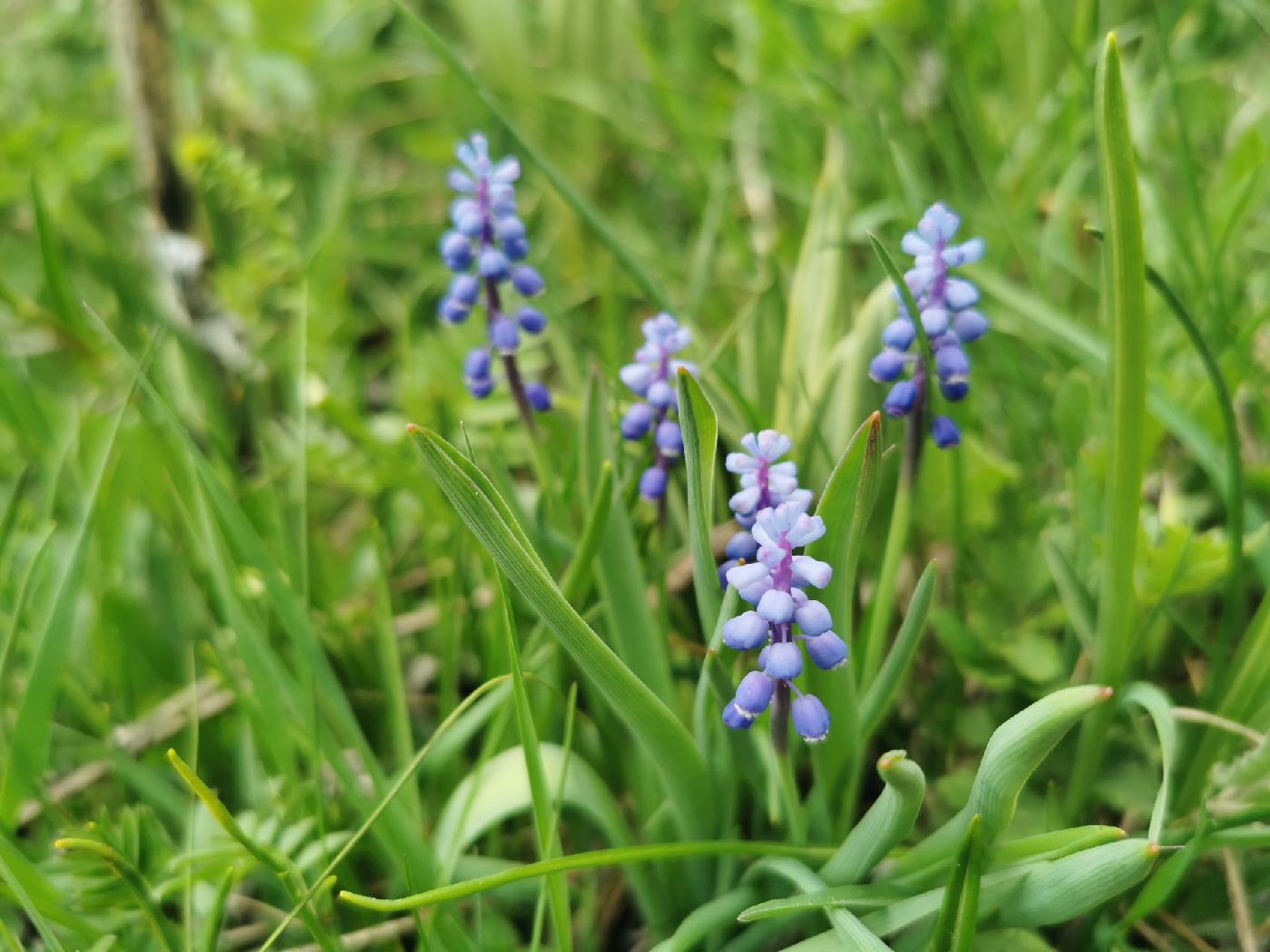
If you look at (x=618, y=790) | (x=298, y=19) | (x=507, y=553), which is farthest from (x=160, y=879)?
(x=298, y=19)

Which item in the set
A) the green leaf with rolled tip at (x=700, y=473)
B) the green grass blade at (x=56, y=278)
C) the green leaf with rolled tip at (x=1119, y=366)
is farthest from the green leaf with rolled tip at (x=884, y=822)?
the green grass blade at (x=56, y=278)

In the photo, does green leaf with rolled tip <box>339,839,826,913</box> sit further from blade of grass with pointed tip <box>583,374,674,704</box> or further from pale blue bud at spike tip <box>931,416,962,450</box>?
pale blue bud at spike tip <box>931,416,962,450</box>

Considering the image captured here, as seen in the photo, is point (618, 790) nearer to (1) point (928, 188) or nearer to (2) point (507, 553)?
(2) point (507, 553)

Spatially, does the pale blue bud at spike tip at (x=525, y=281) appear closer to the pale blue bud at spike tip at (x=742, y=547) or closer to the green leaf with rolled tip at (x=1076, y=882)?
the pale blue bud at spike tip at (x=742, y=547)

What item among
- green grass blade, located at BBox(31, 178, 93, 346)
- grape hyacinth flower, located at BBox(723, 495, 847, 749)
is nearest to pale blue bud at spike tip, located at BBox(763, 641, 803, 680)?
grape hyacinth flower, located at BBox(723, 495, 847, 749)

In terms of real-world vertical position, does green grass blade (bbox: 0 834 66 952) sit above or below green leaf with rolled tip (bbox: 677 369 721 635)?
below
